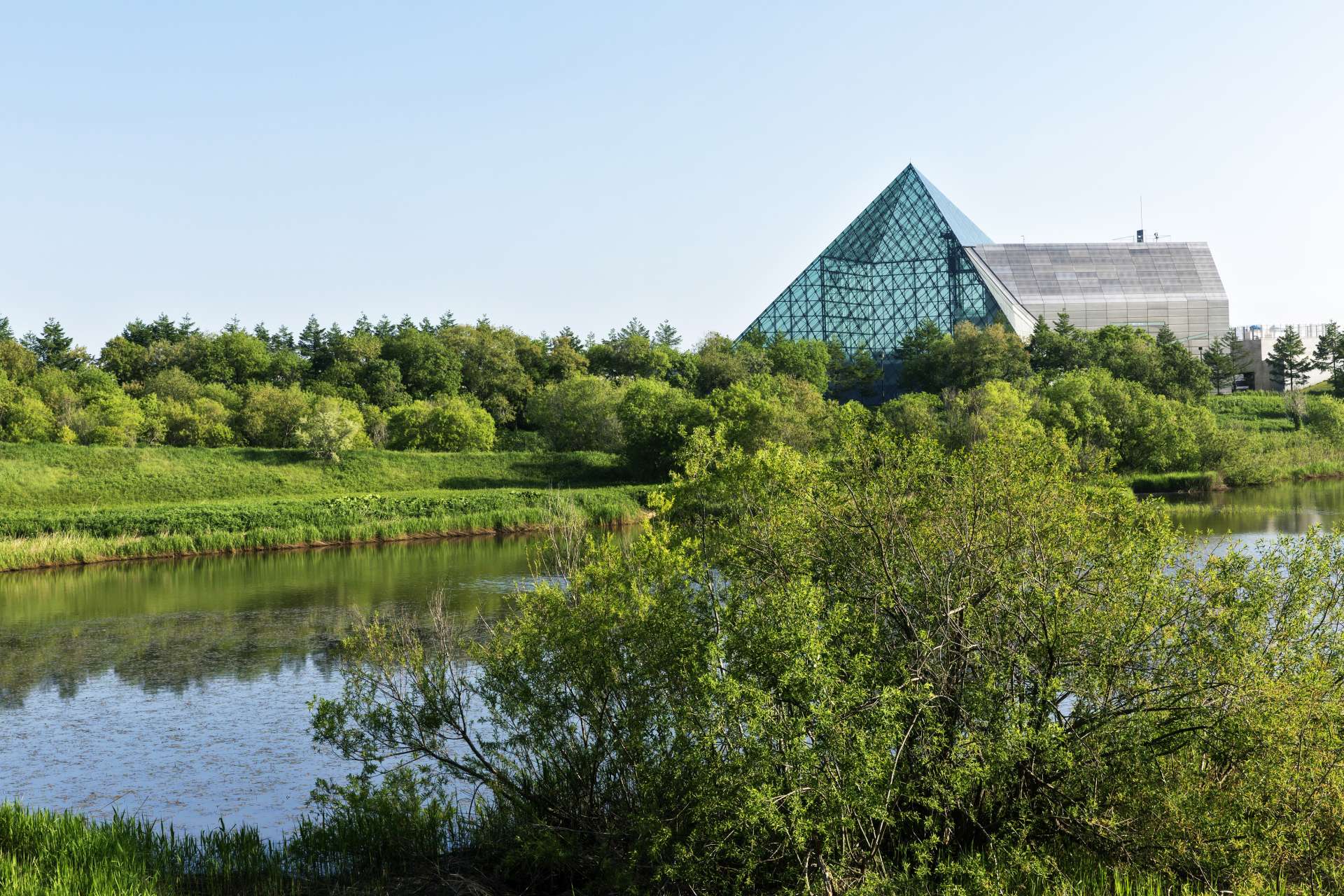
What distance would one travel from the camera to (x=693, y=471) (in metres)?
8.54

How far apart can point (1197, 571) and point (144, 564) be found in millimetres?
25613

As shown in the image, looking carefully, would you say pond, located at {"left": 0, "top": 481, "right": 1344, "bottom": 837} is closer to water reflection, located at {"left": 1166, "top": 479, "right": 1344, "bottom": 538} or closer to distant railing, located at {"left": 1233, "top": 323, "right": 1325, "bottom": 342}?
water reflection, located at {"left": 1166, "top": 479, "right": 1344, "bottom": 538}

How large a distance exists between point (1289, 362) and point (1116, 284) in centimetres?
1138

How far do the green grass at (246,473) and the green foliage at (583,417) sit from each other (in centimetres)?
221

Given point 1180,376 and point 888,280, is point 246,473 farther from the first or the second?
point 1180,376

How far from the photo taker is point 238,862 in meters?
8.08

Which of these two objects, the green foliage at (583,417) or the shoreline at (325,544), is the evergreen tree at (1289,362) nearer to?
the green foliage at (583,417)

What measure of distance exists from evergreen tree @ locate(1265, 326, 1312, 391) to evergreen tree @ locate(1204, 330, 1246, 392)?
170 cm

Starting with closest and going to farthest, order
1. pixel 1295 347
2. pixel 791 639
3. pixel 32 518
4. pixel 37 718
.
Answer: pixel 791 639, pixel 37 718, pixel 32 518, pixel 1295 347

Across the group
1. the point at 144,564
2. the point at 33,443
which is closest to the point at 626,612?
the point at 144,564

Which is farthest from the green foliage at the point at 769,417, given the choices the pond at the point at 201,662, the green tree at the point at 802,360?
the green tree at the point at 802,360

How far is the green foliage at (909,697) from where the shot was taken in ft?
20.1

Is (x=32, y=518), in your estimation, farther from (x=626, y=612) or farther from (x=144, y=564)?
(x=626, y=612)

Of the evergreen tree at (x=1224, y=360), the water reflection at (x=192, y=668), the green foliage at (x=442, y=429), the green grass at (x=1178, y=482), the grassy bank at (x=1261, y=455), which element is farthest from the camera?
the evergreen tree at (x=1224, y=360)
